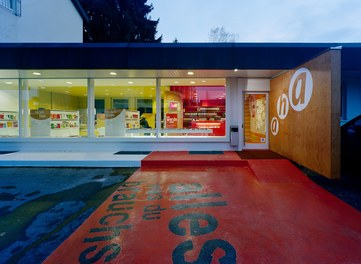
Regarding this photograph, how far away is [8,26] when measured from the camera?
36.4 ft

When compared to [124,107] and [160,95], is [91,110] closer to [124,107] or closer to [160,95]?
[124,107]

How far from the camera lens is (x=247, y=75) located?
870cm

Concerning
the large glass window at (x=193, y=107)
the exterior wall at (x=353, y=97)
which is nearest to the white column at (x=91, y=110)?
the large glass window at (x=193, y=107)

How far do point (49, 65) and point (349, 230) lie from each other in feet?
29.3

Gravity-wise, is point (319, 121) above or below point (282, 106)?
below

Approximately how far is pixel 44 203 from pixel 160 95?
20.0 ft

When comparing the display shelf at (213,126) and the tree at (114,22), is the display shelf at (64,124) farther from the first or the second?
the tree at (114,22)

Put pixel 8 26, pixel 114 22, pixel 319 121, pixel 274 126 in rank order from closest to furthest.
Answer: pixel 319 121, pixel 274 126, pixel 8 26, pixel 114 22

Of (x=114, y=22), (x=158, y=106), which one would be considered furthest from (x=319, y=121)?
(x=114, y=22)

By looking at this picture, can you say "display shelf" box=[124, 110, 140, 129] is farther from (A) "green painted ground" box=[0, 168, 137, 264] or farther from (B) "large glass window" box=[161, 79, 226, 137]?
(A) "green painted ground" box=[0, 168, 137, 264]

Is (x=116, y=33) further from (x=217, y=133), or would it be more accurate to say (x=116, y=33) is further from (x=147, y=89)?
(x=217, y=133)

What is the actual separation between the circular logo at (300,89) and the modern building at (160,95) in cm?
3

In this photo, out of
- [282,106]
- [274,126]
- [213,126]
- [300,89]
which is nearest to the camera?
[300,89]

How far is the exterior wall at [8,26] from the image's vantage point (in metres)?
10.7
